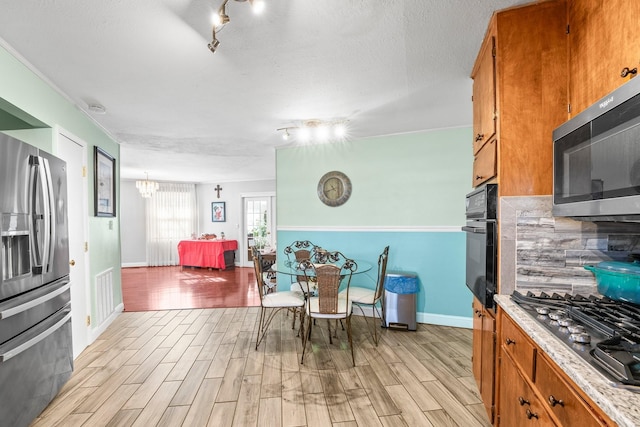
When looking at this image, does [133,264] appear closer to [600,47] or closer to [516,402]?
[516,402]

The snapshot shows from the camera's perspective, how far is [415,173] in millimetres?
3703

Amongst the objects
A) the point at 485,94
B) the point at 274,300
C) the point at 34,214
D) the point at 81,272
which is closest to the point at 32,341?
the point at 34,214

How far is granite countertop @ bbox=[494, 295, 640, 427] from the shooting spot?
0.65 metres

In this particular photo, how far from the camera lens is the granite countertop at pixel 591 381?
0.65m

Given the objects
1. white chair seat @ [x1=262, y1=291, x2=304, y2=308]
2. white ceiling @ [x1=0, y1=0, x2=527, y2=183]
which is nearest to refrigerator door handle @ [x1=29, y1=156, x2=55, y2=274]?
white ceiling @ [x1=0, y1=0, x2=527, y2=183]

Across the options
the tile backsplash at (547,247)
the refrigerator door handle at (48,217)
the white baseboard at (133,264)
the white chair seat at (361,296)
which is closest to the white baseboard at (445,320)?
the white chair seat at (361,296)

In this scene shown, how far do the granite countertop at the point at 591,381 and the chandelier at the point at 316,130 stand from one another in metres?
2.65

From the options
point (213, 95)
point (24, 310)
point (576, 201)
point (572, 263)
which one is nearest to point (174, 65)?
point (213, 95)

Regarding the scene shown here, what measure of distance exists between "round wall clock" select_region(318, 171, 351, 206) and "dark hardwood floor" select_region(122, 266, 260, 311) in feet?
6.25

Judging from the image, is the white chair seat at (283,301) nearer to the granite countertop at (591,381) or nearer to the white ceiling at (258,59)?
the white ceiling at (258,59)

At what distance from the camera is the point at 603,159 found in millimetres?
1095

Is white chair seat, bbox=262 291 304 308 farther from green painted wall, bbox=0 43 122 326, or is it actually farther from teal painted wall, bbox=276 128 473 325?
green painted wall, bbox=0 43 122 326

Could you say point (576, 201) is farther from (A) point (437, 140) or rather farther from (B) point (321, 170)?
(B) point (321, 170)

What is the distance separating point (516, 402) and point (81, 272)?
11.8 feet
